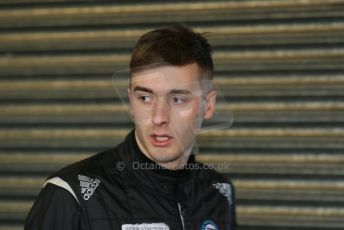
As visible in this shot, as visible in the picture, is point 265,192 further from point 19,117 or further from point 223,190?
point 19,117

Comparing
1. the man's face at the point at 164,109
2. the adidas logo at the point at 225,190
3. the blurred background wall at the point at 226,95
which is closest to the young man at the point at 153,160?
the man's face at the point at 164,109

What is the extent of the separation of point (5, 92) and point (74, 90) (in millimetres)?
447

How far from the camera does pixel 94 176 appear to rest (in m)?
2.45

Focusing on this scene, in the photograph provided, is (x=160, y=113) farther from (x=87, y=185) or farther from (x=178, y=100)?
(x=87, y=185)

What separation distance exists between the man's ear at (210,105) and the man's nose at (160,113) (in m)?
0.31

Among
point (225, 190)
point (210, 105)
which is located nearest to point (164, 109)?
point (210, 105)

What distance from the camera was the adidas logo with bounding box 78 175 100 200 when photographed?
2.37 metres

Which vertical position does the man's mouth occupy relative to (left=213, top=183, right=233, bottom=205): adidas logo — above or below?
above

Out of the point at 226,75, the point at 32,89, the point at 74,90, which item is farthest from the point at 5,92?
the point at 226,75

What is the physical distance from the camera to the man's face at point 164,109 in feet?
8.09

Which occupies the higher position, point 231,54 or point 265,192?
point 231,54

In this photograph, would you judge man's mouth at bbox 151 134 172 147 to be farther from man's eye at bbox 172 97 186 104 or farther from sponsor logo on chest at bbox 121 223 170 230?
sponsor logo on chest at bbox 121 223 170 230

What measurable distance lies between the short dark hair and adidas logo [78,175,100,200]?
480 mm

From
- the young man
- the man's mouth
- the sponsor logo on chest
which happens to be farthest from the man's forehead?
the sponsor logo on chest
